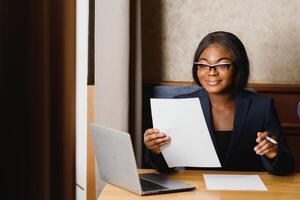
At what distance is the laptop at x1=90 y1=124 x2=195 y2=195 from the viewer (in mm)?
1297

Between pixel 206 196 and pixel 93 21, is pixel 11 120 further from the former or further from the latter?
pixel 93 21

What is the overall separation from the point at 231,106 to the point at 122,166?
74 cm

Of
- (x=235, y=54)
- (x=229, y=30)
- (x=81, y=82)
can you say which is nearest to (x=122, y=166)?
(x=81, y=82)

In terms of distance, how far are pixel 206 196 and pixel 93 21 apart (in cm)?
89

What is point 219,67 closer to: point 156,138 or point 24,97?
point 156,138

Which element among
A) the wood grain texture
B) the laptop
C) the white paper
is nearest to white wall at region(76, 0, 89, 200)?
the wood grain texture

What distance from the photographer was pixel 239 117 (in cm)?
189

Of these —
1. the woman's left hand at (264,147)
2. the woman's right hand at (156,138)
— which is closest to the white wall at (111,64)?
the woman's right hand at (156,138)

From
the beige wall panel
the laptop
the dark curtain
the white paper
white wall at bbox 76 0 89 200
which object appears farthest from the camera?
the beige wall panel

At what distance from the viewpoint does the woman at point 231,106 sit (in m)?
1.86

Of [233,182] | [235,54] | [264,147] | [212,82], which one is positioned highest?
[235,54]

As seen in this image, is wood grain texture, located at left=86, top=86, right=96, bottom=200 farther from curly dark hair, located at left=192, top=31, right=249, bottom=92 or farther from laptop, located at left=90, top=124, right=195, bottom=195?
curly dark hair, located at left=192, top=31, right=249, bottom=92

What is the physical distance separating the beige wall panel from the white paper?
47.5 inches

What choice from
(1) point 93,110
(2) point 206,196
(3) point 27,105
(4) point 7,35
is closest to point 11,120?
(3) point 27,105
